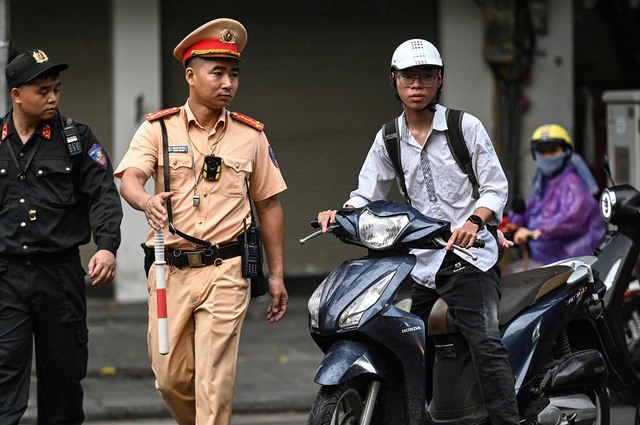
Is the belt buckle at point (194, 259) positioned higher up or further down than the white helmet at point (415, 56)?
further down

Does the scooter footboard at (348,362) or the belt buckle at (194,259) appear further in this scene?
the belt buckle at (194,259)

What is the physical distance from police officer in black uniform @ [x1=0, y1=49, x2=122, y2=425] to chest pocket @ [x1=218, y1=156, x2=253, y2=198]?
1.75 ft

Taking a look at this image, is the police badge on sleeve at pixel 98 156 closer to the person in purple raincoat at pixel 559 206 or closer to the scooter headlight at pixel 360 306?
the scooter headlight at pixel 360 306

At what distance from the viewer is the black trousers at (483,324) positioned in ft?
18.2

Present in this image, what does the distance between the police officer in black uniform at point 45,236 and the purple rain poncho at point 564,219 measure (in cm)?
363

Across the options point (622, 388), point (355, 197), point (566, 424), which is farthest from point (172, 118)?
point (622, 388)

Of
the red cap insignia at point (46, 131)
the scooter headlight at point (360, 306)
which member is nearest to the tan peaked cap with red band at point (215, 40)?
the red cap insignia at point (46, 131)

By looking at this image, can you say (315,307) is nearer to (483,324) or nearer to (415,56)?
(483,324)

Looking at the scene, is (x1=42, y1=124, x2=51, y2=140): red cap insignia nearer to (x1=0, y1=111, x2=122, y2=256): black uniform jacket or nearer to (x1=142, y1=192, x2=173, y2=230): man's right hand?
(x1=0, y1=111, x2=122, y2=256): black uniform jacket

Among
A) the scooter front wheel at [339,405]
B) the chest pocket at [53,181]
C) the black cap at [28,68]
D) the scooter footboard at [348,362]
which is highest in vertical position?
the black cap at [28,68]

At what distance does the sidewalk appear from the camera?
8.22 meters

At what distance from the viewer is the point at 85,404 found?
819cm

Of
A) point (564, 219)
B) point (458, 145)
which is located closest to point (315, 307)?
point (458, 145)

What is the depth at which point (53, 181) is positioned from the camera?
571 cm
